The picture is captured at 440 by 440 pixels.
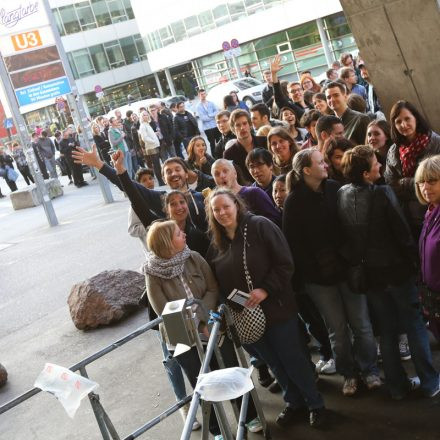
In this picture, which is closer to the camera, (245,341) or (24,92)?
(245,341)

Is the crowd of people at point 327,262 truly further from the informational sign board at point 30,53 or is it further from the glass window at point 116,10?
the glass window at point 116,10

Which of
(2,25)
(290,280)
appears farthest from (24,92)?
(290,280)

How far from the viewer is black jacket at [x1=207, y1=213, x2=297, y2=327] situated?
192 inches

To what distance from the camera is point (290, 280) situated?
512 cm

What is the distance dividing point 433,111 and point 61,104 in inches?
883

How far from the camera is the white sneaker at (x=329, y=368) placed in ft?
19.0

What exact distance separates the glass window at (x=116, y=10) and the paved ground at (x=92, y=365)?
47341mm

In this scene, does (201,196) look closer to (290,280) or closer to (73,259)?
(290,280)

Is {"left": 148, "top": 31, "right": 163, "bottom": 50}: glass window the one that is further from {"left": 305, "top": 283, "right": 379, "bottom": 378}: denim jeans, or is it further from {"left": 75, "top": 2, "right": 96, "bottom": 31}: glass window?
{"left": 305, "top": 283, "right": 379, "bottom": 378}: denim jeans

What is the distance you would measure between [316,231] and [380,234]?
19.2 inches

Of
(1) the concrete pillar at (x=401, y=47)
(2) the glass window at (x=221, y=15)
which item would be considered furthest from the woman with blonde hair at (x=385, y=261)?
(2) the glass window at (x=221, y=15)

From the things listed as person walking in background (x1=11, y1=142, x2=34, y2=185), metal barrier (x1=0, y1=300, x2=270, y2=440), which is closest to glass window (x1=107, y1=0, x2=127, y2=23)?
person walking in background (x1=11, y1=142, x2=34, y2=185)

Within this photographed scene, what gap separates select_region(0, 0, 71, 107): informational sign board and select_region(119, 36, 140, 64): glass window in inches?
1806

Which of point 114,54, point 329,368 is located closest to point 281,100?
point 329,368
